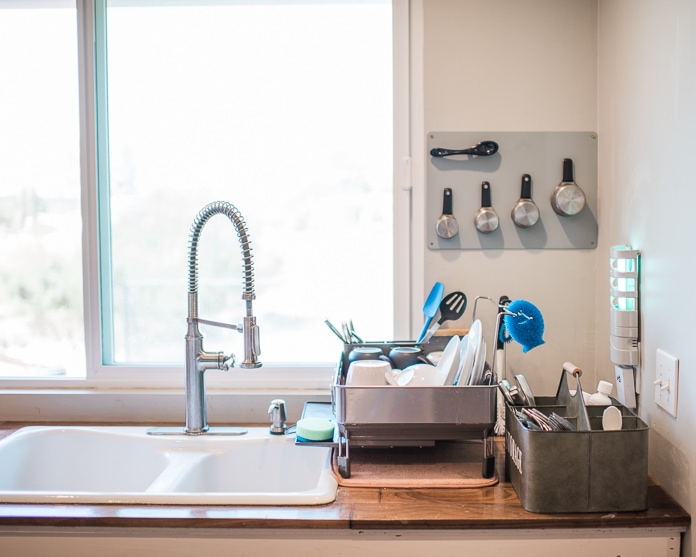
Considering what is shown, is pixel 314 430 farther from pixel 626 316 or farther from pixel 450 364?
pixel 626 316

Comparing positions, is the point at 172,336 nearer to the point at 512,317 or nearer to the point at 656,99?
the point at 512,317

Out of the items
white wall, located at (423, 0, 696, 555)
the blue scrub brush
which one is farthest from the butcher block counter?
white wall, located at (423, 0, 696, 555)

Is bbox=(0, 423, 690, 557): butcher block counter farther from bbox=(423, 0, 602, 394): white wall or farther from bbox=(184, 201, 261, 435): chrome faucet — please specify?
bbox=(423, 0, 602, 394): white wall

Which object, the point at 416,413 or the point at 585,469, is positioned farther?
the point at 416,413

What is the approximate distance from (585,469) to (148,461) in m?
1.03

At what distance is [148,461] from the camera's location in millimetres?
1667

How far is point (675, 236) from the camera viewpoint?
1.29m

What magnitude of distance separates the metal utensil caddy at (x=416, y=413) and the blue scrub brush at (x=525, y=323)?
0.14 metres

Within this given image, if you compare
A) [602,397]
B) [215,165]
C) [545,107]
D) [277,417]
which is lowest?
[277,417]

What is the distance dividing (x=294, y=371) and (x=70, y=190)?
2.72 feet

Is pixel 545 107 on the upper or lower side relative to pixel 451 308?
upper

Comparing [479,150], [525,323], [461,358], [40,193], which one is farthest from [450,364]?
[40,193]

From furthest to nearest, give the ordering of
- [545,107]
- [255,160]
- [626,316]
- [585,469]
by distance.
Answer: [255,160] → [545,107] → [626,316] → [585,469]

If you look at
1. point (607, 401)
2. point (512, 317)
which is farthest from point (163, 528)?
point (607, 401)
